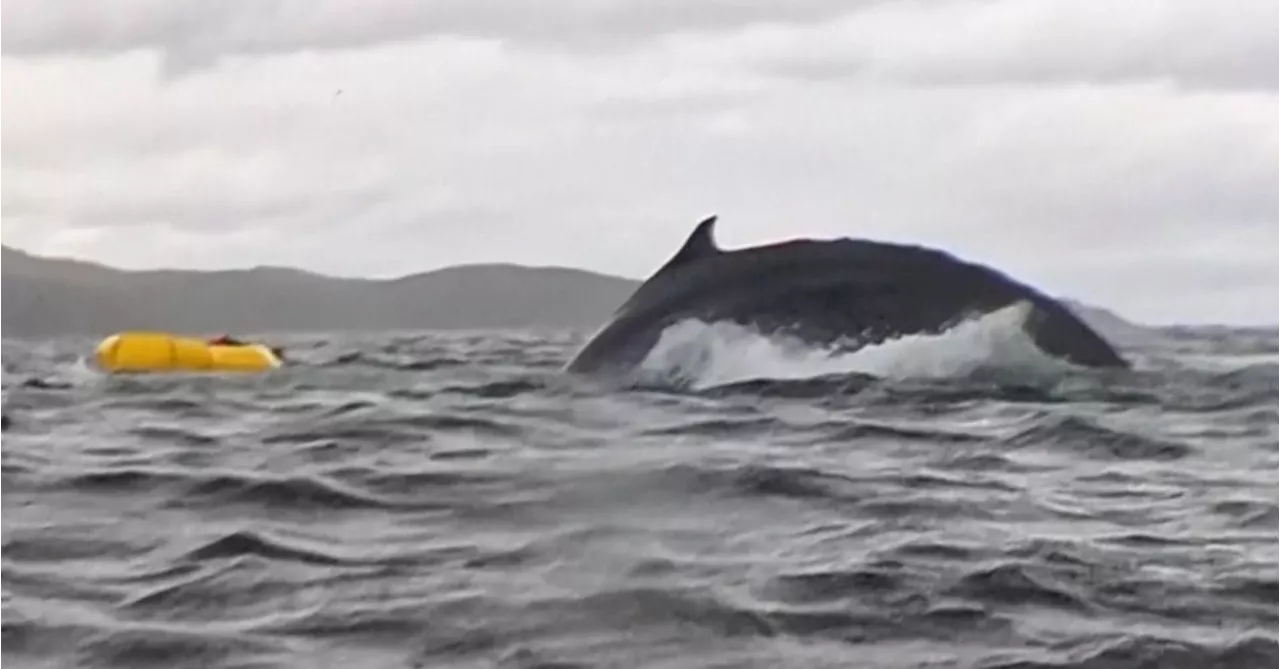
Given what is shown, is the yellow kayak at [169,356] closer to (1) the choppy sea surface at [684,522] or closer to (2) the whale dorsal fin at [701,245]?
(1) the choppy sea surface at [684,522]

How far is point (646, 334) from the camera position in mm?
14375

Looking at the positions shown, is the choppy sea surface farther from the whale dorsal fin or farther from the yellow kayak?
the yellow kayak

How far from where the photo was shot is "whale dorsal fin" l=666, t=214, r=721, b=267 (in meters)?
14.5

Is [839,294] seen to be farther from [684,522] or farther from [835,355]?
[684,522]

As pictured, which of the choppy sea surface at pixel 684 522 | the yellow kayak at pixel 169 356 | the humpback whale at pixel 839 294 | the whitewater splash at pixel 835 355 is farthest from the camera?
the yellow kayak at pixel 169 356

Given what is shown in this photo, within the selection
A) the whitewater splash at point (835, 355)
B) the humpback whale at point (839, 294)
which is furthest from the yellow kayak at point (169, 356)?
the whitewater splash at point (835, 355)

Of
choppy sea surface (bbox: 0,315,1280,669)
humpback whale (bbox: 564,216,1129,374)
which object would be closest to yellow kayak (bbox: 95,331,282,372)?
choppy sea surface (bbox: 0,315,1280,669)

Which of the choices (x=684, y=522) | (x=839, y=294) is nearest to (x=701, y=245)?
(x=839, y=294)

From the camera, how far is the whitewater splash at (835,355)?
14133mm

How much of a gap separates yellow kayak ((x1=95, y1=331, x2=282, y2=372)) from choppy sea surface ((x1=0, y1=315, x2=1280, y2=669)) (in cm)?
396

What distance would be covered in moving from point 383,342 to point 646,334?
11.5 metres

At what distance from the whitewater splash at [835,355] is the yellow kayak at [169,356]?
603 cm

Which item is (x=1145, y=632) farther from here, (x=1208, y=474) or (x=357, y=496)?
(x=357, y=496)

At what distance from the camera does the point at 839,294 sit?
14.5 m
